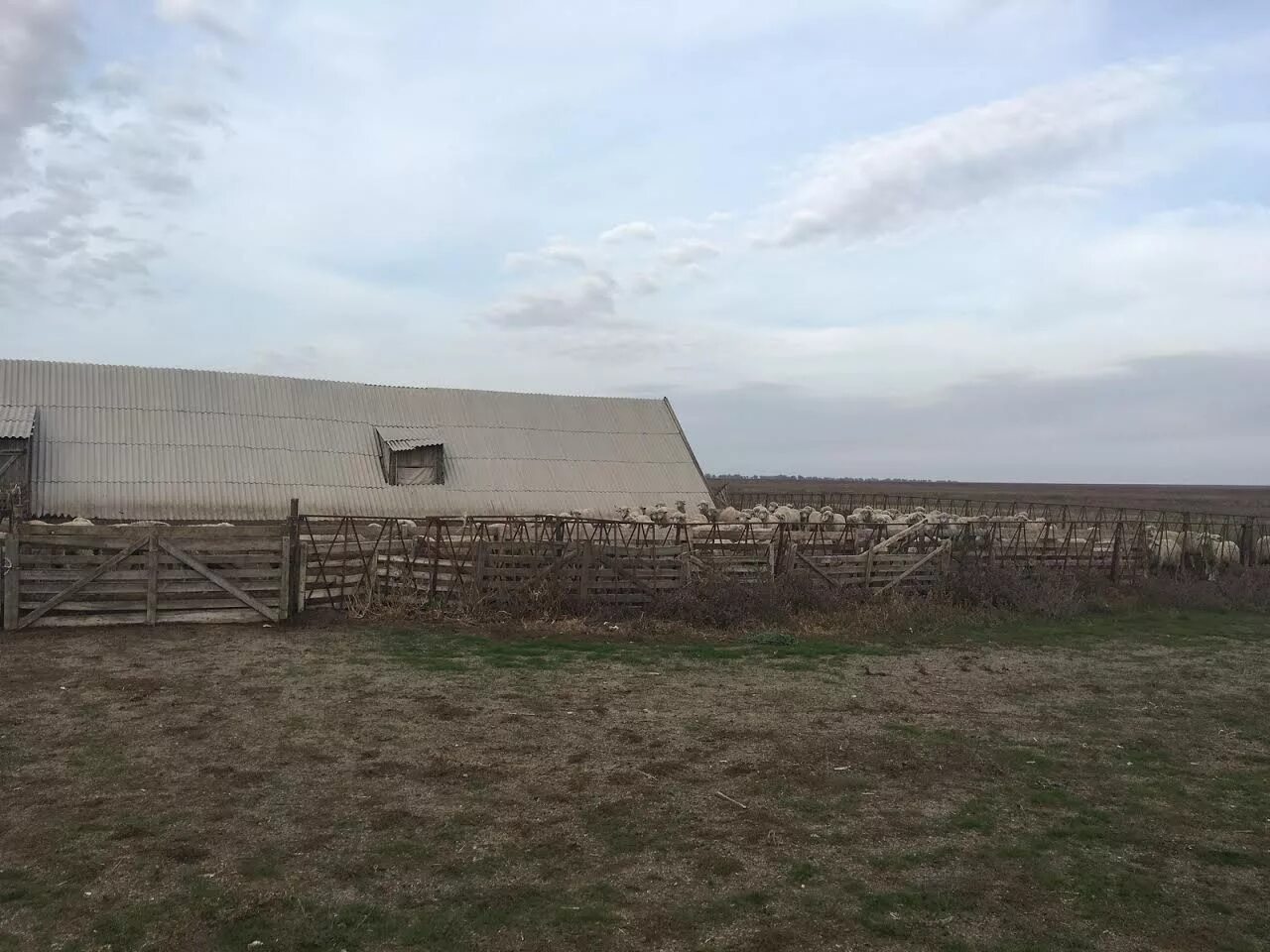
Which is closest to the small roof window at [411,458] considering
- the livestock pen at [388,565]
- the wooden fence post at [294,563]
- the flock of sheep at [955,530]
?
the flock of sheep at [955,530]

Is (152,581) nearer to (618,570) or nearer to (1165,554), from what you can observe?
(618,570)

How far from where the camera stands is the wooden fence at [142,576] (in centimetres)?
1438

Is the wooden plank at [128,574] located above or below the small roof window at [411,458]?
below

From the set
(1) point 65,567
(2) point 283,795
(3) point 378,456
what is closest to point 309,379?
(3) point 378,456

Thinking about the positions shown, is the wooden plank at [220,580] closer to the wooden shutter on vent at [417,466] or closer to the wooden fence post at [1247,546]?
the wooden shutter on vent at [417,466]

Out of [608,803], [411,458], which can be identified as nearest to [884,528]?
[411,458]

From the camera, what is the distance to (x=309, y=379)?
33438 millimetres

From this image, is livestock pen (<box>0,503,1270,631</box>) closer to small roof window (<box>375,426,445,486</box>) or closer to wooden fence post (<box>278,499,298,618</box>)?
wooden fence post (<box>278,499,298,618</box>)

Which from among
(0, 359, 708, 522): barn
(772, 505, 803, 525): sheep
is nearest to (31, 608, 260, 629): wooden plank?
(0, 359, 708, 522): barn

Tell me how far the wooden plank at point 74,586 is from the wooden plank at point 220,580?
0.50 m

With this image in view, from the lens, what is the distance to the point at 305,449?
100 feet

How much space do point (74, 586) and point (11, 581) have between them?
0.84m

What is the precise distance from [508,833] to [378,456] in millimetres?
25586

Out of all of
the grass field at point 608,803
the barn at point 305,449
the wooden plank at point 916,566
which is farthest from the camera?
the barn at point 305,449
